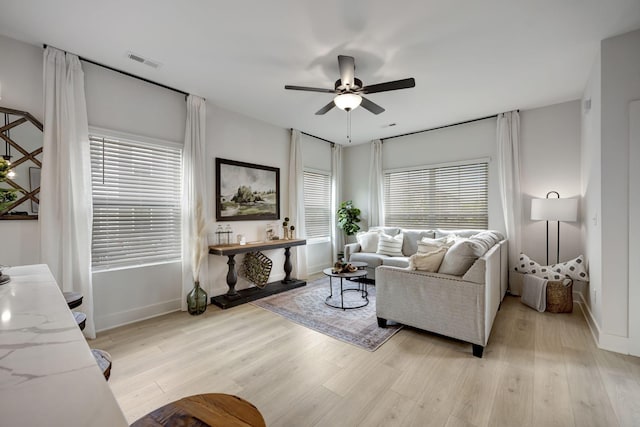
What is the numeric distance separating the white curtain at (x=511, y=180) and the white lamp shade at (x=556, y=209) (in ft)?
1.47

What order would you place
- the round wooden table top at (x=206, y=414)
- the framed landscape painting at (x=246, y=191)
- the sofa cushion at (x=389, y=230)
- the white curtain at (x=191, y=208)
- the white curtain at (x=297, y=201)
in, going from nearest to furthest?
1. the round wooden table top at (x=206, y=414)
2. the white curtain at (x=191, y=208)
3. the framed landscape painting at (x=246, y=191)
4. the white curtain at (x=297, y=201)
5. the sofa cushion at (x=389, y=230)

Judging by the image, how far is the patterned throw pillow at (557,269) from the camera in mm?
3383

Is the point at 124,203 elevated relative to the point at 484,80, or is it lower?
lower

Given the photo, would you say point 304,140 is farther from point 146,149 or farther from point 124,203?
point 124,203

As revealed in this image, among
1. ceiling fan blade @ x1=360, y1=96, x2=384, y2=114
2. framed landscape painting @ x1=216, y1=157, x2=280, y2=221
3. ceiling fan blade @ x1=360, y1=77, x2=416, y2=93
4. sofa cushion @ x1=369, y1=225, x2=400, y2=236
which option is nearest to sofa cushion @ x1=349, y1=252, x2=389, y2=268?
sofa cushion @ x1=369, y1=225, x2=400, y2=236

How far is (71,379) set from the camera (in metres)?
0.53

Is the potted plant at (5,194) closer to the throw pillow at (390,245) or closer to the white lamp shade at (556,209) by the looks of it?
the throw pillow at (390,245)

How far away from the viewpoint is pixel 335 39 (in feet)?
8.21

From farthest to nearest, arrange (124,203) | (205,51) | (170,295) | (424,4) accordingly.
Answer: (170,295)
(124,203)
(205,51)
(424,4)

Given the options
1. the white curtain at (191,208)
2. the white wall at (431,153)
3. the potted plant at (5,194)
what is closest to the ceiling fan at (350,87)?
the white curtain at (191,208)

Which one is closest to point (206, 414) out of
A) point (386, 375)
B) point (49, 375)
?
point (49, 375)

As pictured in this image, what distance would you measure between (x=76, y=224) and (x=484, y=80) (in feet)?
15.8

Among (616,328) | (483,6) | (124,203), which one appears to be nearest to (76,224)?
(124,203)

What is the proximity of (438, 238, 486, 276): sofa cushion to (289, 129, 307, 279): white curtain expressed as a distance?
2.96 metres
